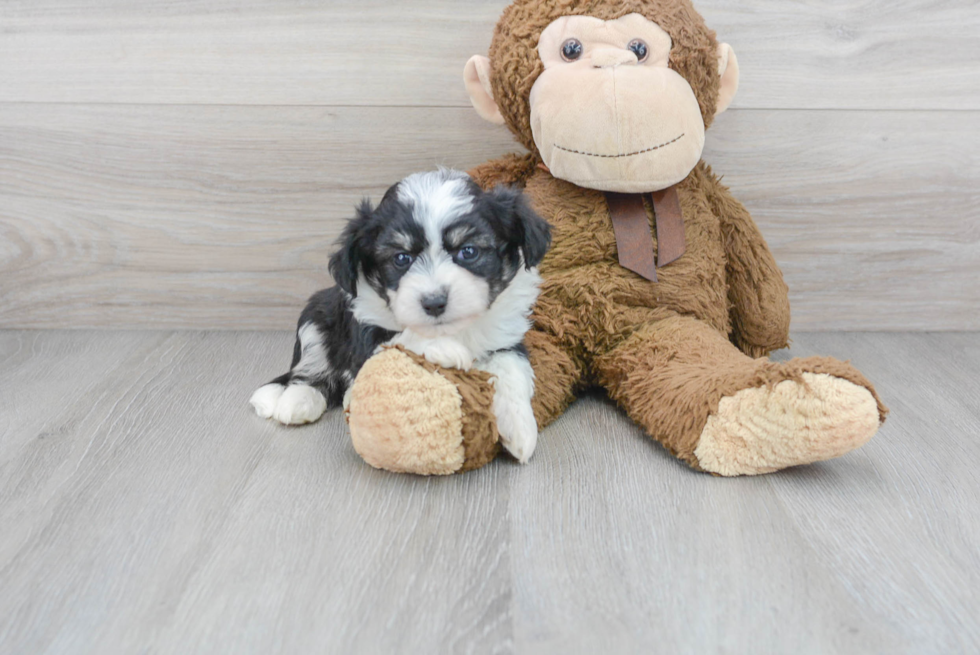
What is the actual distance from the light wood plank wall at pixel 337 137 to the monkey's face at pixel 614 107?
480 millimetres

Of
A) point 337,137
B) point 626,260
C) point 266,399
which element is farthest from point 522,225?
point 337,137

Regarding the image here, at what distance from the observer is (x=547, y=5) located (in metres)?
1.86

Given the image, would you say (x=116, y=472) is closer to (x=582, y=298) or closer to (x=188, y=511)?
(x=188, y=511)

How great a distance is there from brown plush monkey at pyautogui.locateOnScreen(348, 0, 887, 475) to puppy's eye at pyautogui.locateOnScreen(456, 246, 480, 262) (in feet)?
0.75

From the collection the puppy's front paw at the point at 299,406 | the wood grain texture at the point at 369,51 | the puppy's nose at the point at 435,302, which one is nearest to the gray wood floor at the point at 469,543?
the puppy's front paw at the point at 299,406

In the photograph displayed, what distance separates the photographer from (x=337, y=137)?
2.30 metres

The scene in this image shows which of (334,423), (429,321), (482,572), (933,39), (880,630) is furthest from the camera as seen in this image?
(933,39)

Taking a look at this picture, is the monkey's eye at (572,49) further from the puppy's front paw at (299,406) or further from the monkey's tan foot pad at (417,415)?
the puppy's front paw at (299,406)

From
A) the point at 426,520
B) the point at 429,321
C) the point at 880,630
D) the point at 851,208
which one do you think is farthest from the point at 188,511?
the point at 851,208

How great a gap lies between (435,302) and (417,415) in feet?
0.68

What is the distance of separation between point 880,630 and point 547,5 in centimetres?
145

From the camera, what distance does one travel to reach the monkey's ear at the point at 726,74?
1.94m

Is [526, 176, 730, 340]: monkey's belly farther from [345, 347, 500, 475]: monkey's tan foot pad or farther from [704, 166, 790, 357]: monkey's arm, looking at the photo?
[345, 347, 500, 475]: monkey's tan foot pad

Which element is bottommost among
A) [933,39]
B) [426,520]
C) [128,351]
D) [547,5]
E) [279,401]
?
[128,351]
